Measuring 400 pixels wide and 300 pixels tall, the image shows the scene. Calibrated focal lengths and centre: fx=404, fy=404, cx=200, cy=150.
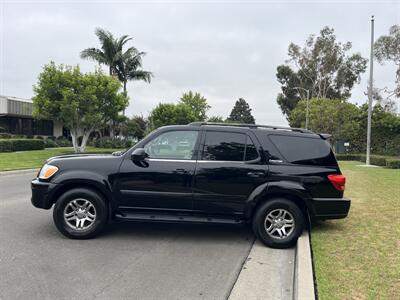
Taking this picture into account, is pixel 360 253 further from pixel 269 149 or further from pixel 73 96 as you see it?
pixel 73 96

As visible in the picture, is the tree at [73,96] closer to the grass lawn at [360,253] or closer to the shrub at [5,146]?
the shrub at [5,146]

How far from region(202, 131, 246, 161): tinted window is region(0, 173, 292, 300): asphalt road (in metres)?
1.35

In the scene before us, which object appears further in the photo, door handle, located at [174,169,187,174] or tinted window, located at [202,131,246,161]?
tinted window, located at [202,131,246,161]

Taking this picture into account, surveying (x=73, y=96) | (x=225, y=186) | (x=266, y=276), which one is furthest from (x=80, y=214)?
(x=73, y=96)

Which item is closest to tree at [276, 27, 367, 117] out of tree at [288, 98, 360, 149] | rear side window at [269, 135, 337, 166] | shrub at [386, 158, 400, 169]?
tree at [288, 98, 360, 149]

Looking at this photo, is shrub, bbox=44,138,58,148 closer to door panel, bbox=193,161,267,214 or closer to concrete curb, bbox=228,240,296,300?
door panel, bbox=193,161,267,214

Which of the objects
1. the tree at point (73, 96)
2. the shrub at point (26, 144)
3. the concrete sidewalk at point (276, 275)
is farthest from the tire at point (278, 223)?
the shrub at point (26, 144)

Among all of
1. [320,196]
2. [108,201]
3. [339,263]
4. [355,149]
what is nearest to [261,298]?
[339,263]

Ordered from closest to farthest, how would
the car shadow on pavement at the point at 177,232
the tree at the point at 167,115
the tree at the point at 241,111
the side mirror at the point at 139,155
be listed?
1. the side mirror at the point at 139,155
2. the car shadow on pavement at the point at 177,232
3. the tree at the point at 167,115
4. the tree at the point at 241,111

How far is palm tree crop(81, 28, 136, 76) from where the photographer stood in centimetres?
3934

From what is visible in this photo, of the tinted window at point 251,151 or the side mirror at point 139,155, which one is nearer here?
the side mirror at point 139,155

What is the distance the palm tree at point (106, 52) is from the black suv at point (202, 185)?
115 ft

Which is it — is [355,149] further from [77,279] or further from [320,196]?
[77,279]

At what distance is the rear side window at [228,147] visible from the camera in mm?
6242
